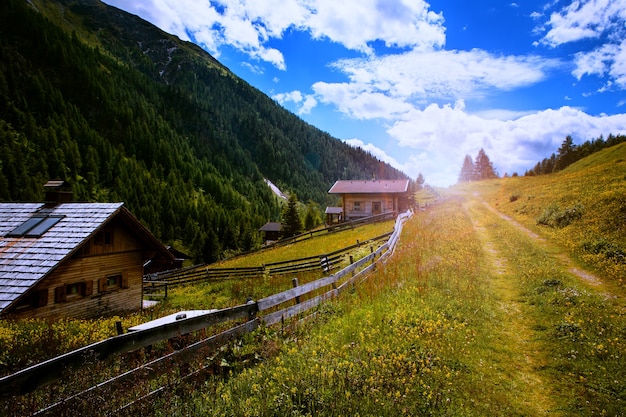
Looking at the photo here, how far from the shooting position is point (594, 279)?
1296 centimetres

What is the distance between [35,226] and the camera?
804 inches

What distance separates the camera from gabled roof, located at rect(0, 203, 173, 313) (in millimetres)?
16531

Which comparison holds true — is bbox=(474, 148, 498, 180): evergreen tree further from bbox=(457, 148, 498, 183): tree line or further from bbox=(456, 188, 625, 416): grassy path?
bbox=(456, 188, 625, 416): grassy path

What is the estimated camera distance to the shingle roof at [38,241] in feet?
54.1

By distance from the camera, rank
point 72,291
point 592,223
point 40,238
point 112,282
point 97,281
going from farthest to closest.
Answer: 1. point 112,282
2. point 97,281
3. point 592,223
4. point 72,291
5. point 40,238

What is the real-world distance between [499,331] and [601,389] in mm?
2771

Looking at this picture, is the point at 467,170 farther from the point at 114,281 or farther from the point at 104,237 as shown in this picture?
the point at 104,237

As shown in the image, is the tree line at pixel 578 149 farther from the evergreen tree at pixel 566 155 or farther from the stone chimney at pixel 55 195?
the stone chimney at pixel 55 195

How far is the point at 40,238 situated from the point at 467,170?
142 meters

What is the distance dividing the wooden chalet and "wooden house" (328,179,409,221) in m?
36.5

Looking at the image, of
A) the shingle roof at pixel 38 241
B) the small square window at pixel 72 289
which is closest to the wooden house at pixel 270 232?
the shingle roof at pixel 38 241

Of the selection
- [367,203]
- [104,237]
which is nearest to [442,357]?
[104,237]

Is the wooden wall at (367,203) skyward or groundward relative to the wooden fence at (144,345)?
skyward

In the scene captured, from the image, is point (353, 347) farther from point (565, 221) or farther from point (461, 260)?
point (565, 221)
